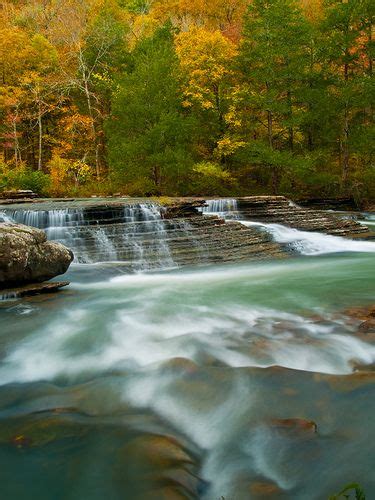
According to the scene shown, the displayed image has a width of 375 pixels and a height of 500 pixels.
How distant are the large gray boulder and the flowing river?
58cm

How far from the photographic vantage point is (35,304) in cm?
665

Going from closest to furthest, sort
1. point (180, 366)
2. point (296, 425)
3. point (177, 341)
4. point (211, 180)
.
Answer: point (296, 425)
point (180, 366)
point (177, 341)
point (211, 180)

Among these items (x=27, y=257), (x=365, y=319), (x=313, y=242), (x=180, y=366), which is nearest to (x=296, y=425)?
(x=180, y=366)

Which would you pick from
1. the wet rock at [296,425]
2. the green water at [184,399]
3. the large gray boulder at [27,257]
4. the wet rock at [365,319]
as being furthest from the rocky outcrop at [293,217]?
the wet rock at [296,425]

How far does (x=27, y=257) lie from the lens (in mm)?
7121

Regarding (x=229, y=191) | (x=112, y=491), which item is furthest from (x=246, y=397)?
(x=229, y=191)

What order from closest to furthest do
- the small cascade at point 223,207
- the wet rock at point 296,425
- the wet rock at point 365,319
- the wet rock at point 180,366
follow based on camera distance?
the wet rock at point 296,425 < the wet rock at point 180,366 < the wet rock at point 365,319 < the small cascade at point 223,207

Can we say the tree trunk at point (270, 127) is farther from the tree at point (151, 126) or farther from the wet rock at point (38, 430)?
the wet rock at point (38, 430)

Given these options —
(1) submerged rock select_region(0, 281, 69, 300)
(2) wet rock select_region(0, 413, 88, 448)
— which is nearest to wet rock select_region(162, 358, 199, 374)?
(2) wet rock select_region(0, 413, 88, 448)

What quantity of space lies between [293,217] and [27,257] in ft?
30.6

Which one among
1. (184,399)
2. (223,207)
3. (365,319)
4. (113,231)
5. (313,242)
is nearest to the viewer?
(184,399)

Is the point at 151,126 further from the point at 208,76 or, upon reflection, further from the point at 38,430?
the point at 38,430

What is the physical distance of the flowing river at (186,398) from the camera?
103 inches

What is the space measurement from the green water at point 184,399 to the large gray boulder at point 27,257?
0.66 metres
